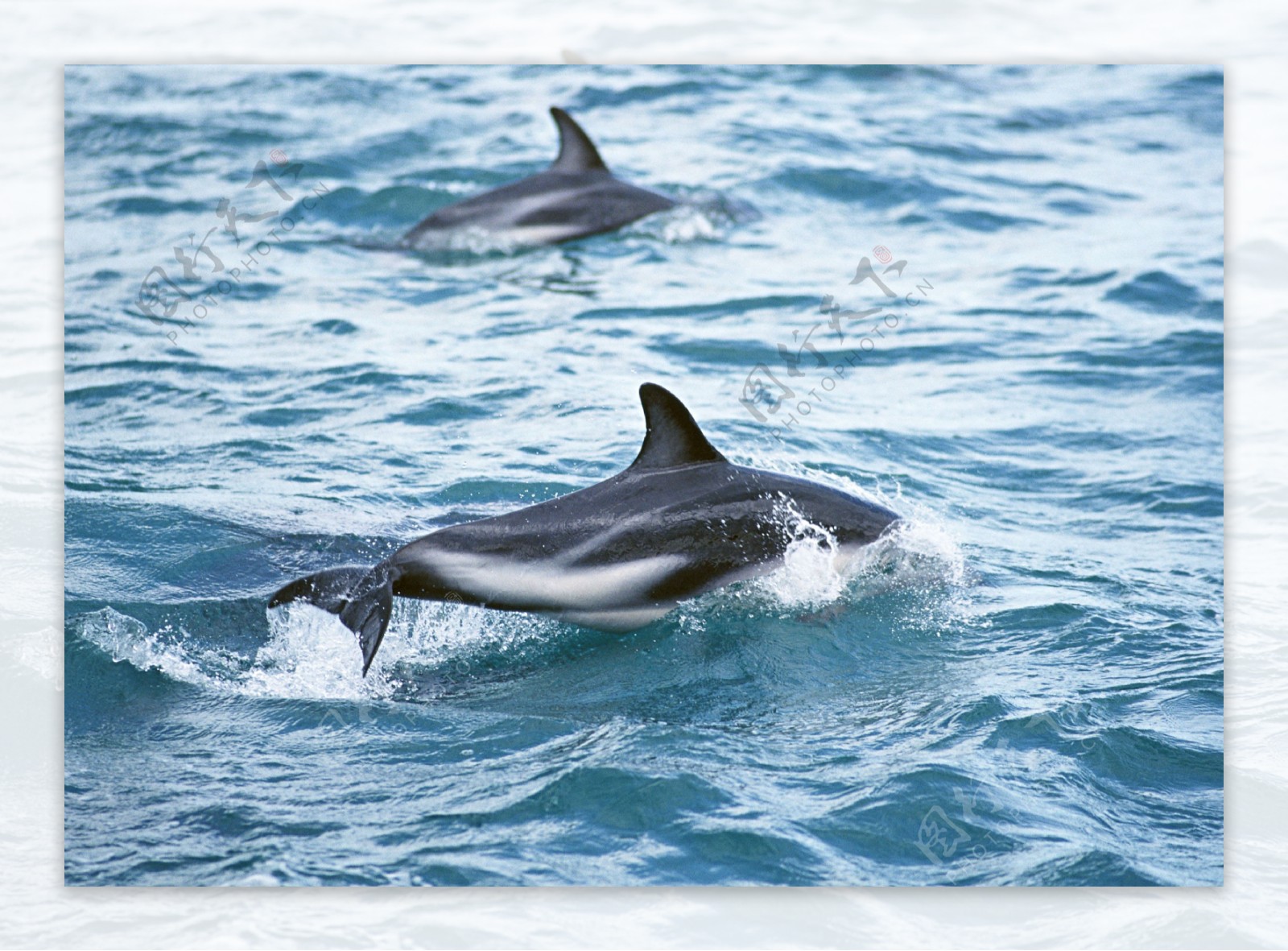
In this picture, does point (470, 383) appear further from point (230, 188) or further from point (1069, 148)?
point (1069, 148)

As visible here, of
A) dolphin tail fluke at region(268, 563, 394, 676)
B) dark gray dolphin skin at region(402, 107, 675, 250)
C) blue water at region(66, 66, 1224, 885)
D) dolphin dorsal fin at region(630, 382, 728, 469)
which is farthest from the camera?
dark gray dolphin skin at region(402, 107, 675, 250)

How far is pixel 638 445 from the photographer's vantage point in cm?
835

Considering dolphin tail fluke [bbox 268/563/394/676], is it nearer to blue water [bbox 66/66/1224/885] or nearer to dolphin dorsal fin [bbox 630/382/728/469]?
blue water [bbox 66/66/1224/885]

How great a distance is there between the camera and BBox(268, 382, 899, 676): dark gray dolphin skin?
625cm

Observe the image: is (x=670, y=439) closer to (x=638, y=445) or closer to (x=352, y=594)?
(x=352, y=594)

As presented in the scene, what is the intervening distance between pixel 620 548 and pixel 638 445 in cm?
203

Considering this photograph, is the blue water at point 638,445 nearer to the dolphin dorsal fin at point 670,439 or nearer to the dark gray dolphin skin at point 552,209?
the dark gray dolphin skin at point 552,209

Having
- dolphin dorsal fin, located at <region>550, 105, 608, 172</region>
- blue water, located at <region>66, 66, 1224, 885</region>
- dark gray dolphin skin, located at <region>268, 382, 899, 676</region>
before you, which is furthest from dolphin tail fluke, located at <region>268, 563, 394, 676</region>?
dolphin dorsal fin, located at <region>550, 105, 608, 172</region>

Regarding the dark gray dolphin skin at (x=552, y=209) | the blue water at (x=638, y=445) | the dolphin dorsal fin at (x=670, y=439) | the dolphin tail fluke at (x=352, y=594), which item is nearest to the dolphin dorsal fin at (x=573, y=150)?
the dark gray dolphin skin at (x=552, y=209)

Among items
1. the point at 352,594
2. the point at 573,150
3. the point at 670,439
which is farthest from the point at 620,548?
the point at 573,150

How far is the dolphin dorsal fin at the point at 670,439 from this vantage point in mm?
6484

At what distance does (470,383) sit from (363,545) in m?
1.79

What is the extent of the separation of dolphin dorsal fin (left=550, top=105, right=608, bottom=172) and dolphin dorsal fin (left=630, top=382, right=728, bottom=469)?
4209 mm

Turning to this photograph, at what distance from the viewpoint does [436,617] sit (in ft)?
21.6
